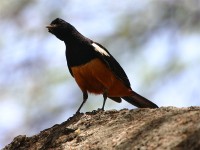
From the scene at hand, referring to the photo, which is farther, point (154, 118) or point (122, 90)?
point (122, 90)

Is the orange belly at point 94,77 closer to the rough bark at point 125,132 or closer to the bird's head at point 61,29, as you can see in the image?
the bird's head at point 61,29

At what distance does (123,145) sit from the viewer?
3.12 meters

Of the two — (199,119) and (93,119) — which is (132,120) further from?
(199,119)

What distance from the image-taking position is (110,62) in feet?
19.4

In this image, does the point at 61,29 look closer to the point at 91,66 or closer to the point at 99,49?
the point at 99,49

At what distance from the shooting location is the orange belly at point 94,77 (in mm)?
5707

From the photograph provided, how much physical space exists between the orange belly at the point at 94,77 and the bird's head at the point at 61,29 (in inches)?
23.0

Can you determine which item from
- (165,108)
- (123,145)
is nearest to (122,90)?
(165,108)

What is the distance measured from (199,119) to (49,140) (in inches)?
56.1

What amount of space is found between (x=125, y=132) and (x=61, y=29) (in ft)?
10.2

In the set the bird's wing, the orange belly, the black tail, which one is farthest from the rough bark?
the black tail

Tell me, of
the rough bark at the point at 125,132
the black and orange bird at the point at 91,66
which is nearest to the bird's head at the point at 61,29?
the black and orange bird at the point at 91,66

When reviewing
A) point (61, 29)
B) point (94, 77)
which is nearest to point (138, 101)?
point (94, 77)

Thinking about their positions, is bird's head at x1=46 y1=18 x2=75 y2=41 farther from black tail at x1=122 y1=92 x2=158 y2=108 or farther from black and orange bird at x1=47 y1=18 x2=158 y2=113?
black tail at x1=122 y1=92 x2=158 y2=108
